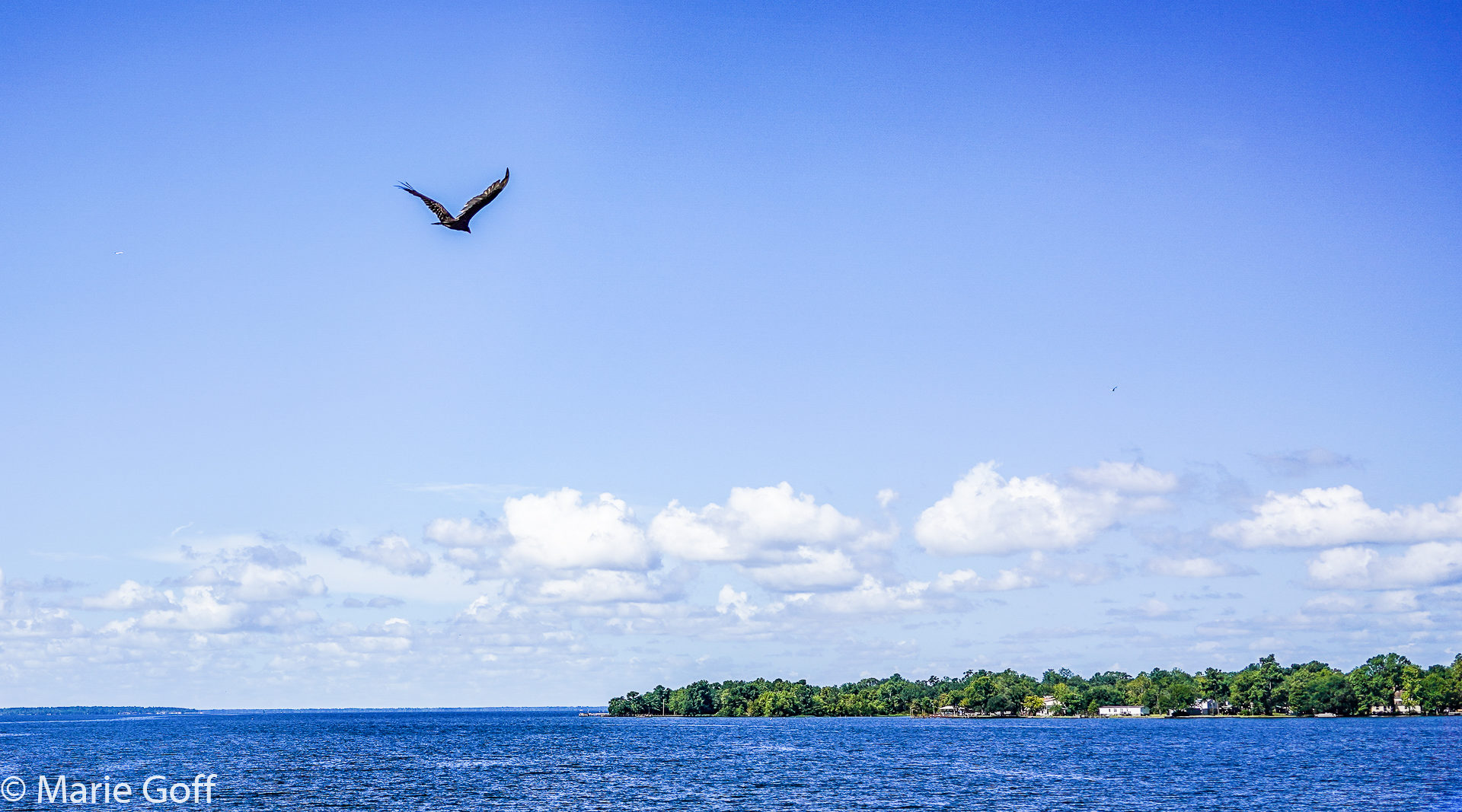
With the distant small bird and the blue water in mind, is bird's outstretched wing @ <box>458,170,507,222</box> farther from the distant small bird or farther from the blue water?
the blue water

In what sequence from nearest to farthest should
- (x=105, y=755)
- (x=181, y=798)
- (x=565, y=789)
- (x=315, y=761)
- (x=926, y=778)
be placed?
(x=181, y=798), (x=565, y=789), (x=926, y=778), (x=315, y=761), (x=105, y=755)

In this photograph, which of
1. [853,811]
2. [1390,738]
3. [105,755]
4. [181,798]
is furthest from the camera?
[1390,738]

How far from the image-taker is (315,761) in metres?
125

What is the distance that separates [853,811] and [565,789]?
25377 millimetres

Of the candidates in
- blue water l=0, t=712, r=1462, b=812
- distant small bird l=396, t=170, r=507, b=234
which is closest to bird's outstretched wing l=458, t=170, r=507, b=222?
distant small bird l=396, t=170, r=507, b=234

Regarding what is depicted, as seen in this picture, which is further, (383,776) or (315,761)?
Answer: (315,761)

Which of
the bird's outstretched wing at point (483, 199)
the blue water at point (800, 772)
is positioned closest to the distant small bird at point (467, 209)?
the bird's outstretched wing at point (483, 199)

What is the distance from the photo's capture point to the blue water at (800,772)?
81875 mm

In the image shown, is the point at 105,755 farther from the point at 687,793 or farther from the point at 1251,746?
the point at 1251,746

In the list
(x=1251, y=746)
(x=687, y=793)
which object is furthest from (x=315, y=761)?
(x=1251, y=746)

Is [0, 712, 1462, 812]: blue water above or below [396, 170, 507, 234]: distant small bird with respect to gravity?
below

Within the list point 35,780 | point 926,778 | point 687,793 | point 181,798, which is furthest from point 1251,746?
point 35,780

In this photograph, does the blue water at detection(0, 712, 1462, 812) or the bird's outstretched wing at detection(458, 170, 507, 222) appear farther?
the blue water at detection(0, 712, 1462, 812)

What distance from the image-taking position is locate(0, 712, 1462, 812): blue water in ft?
269
